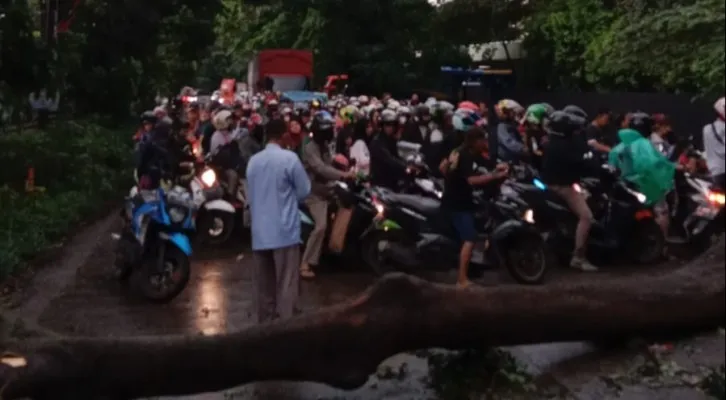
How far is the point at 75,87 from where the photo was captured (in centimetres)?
2692

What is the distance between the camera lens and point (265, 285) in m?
9.73

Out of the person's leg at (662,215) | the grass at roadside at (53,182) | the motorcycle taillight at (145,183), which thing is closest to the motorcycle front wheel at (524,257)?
the person's leg at (662,215)

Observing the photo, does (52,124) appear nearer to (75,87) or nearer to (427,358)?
(75,87)

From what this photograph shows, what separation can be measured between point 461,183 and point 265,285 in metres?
2.49

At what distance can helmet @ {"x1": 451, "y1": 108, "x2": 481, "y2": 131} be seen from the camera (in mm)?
15618

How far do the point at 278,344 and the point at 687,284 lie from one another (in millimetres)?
2597

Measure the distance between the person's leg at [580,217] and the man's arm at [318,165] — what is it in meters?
2.30

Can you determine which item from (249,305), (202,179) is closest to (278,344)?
(249,305)

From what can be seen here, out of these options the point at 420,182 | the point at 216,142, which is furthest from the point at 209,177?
the point at 420,182

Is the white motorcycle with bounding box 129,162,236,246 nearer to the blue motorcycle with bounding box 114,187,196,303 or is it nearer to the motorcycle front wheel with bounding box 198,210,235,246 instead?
the motorcycle front wheel with bounding box 198,210,235,246

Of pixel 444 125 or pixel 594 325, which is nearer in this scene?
pixel 594 325

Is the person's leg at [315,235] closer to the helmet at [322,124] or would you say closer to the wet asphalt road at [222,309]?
the wet asphalt road at [222,309]

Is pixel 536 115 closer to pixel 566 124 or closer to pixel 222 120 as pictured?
pixel 566 124

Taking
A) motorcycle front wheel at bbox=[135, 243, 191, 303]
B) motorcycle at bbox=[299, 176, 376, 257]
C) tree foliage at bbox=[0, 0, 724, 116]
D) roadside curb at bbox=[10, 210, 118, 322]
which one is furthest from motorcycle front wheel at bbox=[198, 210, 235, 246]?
motorcycle front wheel at bbox=[135, 243, 191, 303]
